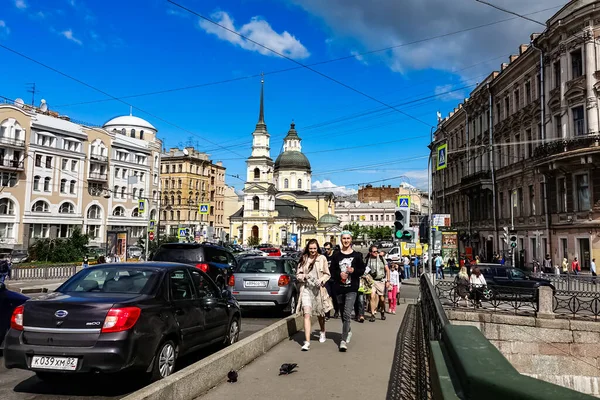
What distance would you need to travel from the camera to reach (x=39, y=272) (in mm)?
26359

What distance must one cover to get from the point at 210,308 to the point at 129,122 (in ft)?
243

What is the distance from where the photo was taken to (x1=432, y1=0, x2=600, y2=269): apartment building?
93.4 feet

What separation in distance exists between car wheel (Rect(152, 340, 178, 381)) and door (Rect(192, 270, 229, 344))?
0.82m

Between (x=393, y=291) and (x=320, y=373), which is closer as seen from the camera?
(x=320, y=373)

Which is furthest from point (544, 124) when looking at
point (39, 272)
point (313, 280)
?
point (39, 272)

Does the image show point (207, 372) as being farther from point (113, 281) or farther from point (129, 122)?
point (129, 122)

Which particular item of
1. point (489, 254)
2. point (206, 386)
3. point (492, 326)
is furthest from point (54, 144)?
point (206, 386)

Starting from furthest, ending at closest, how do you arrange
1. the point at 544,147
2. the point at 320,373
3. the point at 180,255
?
the point at 544,147 → the point at 180,255 → the point at 320,373

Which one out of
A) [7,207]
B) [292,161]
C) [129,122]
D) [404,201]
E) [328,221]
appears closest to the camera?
[404,201]

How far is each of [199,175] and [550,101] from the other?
7157 centimetres

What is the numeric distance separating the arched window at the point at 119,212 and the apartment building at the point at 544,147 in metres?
42.9

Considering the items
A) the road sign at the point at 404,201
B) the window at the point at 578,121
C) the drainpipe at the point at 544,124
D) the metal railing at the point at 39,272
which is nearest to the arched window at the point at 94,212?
the metal railing at the point at 39,272

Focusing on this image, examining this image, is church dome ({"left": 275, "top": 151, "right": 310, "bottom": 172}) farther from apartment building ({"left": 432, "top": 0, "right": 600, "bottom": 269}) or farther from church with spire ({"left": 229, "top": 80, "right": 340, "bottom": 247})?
apartment building ({"left": 432, "top": 0, "right": 600, "bottom": 269})

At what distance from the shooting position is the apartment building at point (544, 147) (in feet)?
93.4
